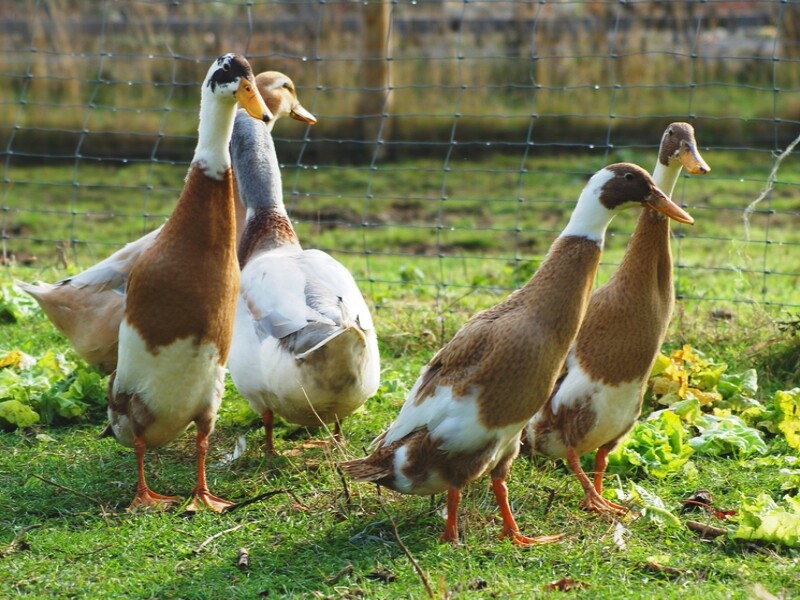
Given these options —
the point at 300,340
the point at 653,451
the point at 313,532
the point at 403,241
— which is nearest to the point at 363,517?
the point at 313,532

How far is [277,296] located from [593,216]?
142 centimetres

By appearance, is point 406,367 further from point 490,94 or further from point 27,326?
point 490,94

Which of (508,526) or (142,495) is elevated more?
(508,526)

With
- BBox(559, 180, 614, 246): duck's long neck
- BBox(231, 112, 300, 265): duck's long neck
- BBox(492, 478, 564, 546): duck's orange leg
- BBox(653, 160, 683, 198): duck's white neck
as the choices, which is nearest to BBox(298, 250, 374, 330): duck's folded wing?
BBox(231, 112, 300, 265): duck's long neck

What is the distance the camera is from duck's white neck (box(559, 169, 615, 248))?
369 centimetres

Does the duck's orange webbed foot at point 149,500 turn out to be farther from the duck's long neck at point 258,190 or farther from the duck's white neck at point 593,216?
the duck's white neck at point 593,216

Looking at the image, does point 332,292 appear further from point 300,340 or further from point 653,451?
point 653,451

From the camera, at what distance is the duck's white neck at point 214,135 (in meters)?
3.95

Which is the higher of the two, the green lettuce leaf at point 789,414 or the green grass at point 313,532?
the green lettuce leaf at point 789,414

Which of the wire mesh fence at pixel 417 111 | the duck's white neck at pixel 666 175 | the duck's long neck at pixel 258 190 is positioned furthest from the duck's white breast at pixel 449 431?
the wire mesh fence at pixel 417 111

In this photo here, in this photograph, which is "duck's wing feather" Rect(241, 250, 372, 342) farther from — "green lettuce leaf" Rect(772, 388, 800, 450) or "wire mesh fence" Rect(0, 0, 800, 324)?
"wire mesh fence" Rect(0, 0, 800, 324)

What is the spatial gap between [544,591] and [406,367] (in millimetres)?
2287

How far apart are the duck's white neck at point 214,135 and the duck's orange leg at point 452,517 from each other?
4.42 feet

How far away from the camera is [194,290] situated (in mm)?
3932
